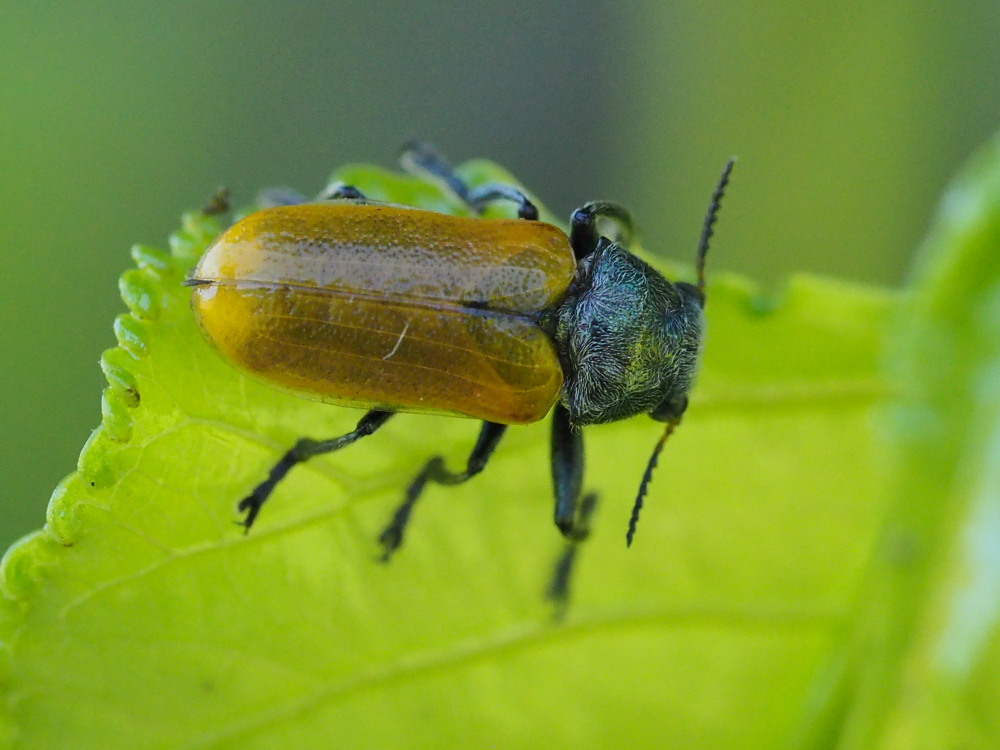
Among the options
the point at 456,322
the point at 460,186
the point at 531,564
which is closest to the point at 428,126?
the point at 460,186

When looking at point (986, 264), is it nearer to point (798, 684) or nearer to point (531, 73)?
point (798, 684)

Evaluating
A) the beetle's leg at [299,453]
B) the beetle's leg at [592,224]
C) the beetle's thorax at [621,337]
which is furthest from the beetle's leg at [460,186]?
the beetle's leg at [299,453]

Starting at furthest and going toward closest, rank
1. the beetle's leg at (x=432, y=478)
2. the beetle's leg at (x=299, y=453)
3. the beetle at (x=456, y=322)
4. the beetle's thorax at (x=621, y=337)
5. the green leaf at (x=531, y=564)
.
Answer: the beetle's thorax at (x=621, y=337)
the beetle at (x=456, y=322)
the beetle's leg at (x=432, y=478)
the beetle's leg at (x=299, y=453)
the green leaf at (x=531, y=564)

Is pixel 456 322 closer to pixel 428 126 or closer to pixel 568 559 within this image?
pixel 568 559

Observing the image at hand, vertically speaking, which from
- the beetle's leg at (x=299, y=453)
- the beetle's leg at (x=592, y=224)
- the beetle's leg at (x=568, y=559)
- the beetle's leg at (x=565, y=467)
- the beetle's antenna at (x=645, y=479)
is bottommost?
the beetle's leg at (x=568, y=559)

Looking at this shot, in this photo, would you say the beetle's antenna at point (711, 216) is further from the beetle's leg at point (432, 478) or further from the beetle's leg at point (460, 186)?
the beetle's leg at point (432, 478)

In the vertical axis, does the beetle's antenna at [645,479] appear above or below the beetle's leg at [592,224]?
below
